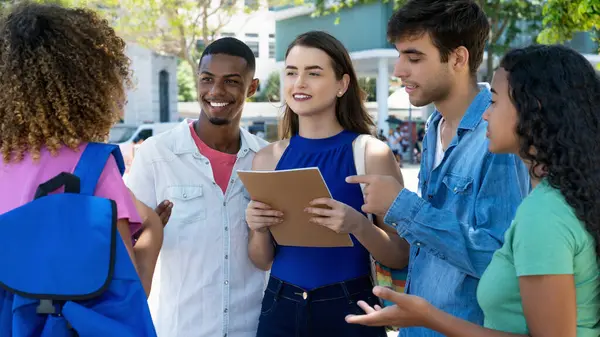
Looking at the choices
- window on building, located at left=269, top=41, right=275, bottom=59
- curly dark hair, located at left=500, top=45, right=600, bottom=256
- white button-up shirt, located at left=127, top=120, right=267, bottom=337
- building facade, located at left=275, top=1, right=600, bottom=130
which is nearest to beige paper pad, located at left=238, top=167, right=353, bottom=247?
white button-up shirt, located at left=127, top=120, right=267, bottom=337

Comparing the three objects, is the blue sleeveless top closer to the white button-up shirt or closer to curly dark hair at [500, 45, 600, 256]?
the white button-up shirt

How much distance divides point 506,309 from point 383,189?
2.07 feet

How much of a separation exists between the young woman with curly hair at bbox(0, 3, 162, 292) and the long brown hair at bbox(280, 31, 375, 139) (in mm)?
1145

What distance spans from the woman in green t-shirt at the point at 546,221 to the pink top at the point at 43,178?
2.53 feet

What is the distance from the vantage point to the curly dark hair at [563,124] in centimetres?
172

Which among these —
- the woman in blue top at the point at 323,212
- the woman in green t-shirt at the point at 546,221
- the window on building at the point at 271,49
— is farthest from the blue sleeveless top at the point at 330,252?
the window on building at the point at 271,49

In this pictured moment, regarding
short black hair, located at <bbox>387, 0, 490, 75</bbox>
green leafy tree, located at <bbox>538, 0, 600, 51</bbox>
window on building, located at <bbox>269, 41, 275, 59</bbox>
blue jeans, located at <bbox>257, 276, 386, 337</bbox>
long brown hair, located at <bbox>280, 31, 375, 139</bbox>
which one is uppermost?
window on building, located at <bbox>269, 41, 275, 59</bbox>

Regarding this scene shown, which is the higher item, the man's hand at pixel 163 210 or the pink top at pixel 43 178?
the pink top at pixel 43 178

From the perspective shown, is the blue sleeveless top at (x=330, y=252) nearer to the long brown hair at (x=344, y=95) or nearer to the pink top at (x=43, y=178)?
the long brown hair at (x=344, y=95)

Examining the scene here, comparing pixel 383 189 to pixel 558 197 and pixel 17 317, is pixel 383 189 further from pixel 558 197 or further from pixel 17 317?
pixel 17 317

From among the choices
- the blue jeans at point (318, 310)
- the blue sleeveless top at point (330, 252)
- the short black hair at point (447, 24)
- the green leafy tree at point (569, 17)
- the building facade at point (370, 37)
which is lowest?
the blue jeans at point (318, 310)

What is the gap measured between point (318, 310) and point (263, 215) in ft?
1.44

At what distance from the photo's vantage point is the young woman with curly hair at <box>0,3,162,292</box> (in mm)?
1901

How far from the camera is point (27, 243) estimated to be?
5.91 ft
